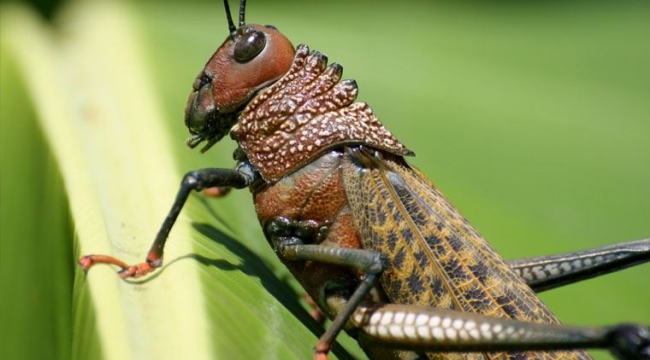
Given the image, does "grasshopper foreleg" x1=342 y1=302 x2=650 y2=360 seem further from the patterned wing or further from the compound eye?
the compound eye

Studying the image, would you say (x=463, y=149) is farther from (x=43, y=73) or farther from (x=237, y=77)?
(x=43, y=73)

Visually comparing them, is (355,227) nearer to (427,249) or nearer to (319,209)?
(319,209)

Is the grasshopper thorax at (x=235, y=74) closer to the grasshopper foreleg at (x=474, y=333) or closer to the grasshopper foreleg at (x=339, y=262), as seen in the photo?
the grasshopper foreleg at (x=339, y=262)

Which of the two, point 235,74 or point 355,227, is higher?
point 235,74

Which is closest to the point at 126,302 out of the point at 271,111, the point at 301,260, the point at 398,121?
the point at 301,260

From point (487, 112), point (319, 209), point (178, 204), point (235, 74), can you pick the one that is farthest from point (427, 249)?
point (487, 112)

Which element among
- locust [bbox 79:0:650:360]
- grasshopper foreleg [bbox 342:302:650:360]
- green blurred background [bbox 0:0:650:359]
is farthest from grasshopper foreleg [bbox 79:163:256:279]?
grasshopper foreleg [bbox 342:302:650:360]
